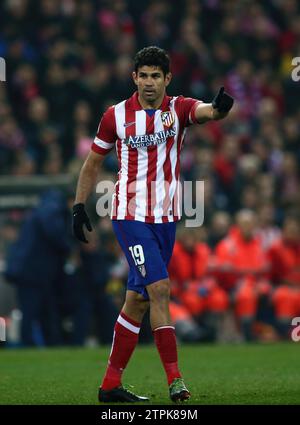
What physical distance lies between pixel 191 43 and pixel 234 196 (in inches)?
114

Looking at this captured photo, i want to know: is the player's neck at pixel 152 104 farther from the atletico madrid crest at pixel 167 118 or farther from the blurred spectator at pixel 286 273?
the blurred spectator at pixel 286 273

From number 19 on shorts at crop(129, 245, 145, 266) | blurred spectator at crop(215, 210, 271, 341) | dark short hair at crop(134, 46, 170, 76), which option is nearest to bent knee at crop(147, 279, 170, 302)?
number 19 on shorts at crop(129, 245, 145, 266)

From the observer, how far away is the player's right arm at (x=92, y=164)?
7988 mm

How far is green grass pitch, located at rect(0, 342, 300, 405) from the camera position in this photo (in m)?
8.01

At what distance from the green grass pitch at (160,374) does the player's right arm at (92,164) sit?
113cm

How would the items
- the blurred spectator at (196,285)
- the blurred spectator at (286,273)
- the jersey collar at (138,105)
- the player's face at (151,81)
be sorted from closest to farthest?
the player's face at (151,81)
the jersey collar at (138,105)
the blurred spectator at (196,285)
the blurred spectator at (286,273)

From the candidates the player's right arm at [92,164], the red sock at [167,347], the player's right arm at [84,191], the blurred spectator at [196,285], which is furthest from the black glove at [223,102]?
the blurred spectator at [196,285]

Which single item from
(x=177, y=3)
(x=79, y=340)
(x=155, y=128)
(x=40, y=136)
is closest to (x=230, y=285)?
(x=79, y=340)

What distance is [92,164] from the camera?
8.09 metres

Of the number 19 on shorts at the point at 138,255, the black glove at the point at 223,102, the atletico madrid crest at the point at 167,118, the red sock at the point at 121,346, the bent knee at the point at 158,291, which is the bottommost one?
the red sock at the point at 121,346

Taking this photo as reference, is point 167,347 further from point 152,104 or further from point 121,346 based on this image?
point 152,104

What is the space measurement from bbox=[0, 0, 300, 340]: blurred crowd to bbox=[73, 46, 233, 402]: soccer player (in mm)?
6608

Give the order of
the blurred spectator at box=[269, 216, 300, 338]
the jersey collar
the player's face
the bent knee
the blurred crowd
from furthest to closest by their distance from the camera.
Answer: the blurred crowd < the blurred spectator at box=[269, 216, 300, 338] < the jersey collar < the player's face < the bent knee

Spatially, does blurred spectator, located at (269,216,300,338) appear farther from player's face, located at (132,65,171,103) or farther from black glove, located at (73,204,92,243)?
player's face, located at (132,65,171,103)
